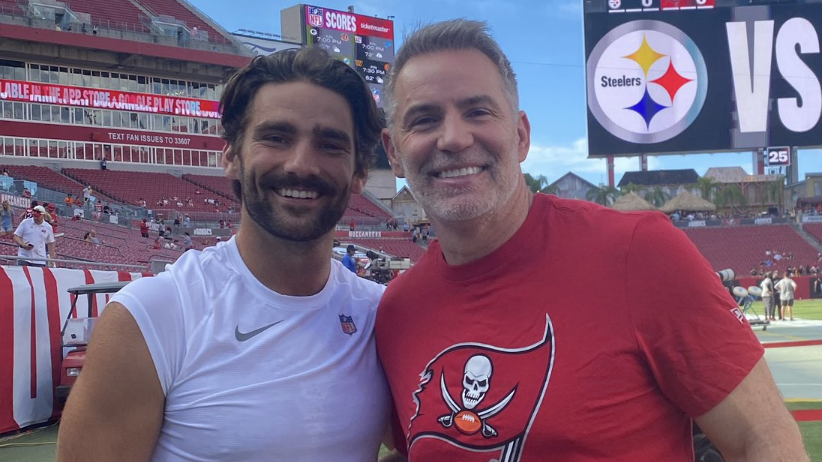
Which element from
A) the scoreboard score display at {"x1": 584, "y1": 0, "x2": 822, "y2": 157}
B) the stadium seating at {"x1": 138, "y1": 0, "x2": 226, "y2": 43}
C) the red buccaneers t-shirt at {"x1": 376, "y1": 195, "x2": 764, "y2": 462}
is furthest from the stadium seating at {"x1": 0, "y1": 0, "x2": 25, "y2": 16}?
the red buccaneers t-shirt at {"x1": 376, "y1": 195, "x2": 764, "y2": 462}

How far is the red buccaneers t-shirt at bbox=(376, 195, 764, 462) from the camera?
183 cm

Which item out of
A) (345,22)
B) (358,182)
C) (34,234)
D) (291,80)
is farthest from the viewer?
(345,22)

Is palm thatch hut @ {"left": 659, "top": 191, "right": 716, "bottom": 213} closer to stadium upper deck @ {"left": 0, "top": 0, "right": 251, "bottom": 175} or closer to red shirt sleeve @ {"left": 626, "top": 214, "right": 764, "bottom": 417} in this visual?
stadium upper deck @ {"left": 0, "top": 0, "right": 251, "bottom": 175}

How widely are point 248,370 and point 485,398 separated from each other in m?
0.65

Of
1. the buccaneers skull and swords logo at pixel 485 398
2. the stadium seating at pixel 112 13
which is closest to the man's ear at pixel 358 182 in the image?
the buccaneers skull and swords logo at pixel 485 398

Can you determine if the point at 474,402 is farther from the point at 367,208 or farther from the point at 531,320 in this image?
the point at 367,208

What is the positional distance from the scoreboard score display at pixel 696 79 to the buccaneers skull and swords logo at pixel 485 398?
132 feet

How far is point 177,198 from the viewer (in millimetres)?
Result: 38188

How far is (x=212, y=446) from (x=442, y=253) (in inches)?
35.8

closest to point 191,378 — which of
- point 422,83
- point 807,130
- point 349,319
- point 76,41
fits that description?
point 349,319

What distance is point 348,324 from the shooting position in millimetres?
2342

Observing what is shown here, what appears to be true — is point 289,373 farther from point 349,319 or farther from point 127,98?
point 127,98

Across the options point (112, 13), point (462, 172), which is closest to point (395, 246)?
point (112, 13)

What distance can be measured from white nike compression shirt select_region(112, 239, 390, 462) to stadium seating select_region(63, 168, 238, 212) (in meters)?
36.1
